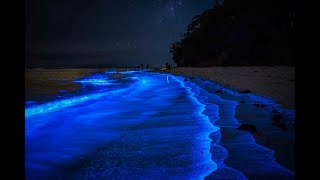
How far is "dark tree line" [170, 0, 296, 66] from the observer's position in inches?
1454

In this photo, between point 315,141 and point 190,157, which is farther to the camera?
point 190,157

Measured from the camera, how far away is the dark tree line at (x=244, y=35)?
3694cm

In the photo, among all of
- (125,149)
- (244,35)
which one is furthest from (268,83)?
(244,35)

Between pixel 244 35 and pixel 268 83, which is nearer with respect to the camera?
pixel 268 83

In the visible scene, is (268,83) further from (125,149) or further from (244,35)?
(244,35)

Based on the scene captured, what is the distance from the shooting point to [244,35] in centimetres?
4122

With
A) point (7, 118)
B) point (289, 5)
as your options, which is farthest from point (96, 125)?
point (289, 5)

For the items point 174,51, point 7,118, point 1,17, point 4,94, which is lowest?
point 7,118

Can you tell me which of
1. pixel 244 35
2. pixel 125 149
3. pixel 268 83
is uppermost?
pixel 244 35

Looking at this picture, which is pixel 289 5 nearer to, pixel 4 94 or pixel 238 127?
pixel 238 127

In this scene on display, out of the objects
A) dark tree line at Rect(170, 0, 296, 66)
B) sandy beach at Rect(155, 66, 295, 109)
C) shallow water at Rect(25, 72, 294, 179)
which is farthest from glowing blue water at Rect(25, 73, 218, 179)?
dark tree line at Rect(170, 0, 296, 66)

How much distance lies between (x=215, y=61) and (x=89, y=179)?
47.8 meters

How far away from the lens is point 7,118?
143 cm

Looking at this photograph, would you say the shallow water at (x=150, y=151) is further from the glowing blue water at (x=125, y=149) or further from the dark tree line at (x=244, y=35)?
the dark tree line at (x=244, y=35)
